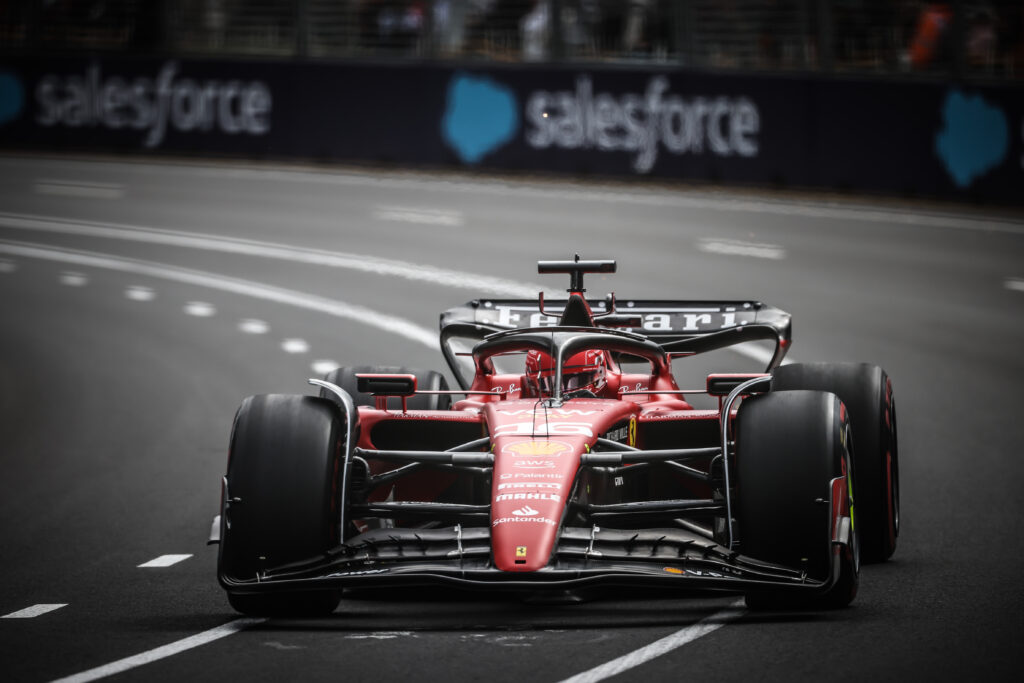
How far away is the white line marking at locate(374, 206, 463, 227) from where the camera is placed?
25188 mm

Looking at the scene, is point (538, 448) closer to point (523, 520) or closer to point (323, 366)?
point (523, 520)

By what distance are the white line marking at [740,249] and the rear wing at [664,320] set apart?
10.6m

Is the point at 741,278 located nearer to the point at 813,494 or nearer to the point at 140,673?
the point at 813,494

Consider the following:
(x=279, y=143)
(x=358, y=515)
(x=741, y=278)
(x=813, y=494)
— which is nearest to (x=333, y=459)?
(x=358, y=515)

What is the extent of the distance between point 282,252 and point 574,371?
50.3ft

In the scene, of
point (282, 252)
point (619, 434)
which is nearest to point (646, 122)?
point (282, 252)

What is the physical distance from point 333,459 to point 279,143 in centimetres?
2291

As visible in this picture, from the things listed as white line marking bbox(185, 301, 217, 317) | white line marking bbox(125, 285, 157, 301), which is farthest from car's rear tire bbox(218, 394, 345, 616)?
white line marking bbox(125, 285, 157, 301)

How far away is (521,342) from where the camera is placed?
8828 mm

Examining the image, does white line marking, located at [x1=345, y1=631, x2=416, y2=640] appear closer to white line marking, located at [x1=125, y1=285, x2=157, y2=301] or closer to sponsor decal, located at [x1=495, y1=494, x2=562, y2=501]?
sponsor decal, located at [x1=495, y1=494, x2=562, y2=501]

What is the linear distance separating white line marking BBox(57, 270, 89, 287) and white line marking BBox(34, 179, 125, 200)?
16.4ft

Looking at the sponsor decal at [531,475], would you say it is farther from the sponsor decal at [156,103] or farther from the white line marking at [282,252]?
the sponsor decal at [156,103]

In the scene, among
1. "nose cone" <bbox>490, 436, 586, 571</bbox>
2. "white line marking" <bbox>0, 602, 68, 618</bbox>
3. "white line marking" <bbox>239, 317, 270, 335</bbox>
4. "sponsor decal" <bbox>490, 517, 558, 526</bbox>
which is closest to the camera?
"nose cone" <bbox>490, 436, 586, 571</bbox>

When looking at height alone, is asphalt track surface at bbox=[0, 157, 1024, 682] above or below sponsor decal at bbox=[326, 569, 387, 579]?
below
